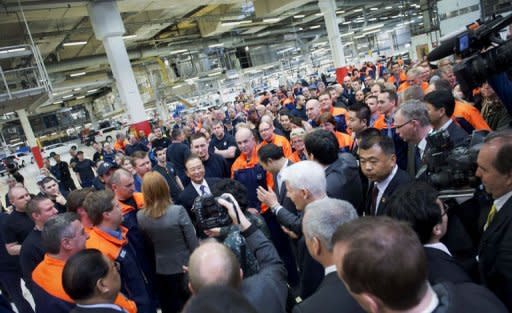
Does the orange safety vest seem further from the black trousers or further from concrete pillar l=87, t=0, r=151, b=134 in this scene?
concrete pillar l=87, t=0, r=151, b=134

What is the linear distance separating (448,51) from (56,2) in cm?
785

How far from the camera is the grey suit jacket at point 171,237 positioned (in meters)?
2.36

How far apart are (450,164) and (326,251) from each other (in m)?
0.80

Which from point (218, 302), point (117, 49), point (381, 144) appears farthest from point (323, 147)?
point (117, 49)

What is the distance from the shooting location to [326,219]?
134cm

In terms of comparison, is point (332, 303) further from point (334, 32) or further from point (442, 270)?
point (334, 32)

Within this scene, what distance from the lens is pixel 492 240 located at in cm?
140

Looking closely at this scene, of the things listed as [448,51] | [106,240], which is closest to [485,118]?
[448,51]

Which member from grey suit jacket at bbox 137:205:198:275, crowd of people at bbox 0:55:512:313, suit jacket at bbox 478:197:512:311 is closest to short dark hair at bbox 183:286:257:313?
crowd of people at bbox 0:55:512:313

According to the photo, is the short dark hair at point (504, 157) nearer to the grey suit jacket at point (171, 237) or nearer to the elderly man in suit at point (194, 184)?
the grey suit jacket at point (171, 237)

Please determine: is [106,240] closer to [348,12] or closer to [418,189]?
[418,189]

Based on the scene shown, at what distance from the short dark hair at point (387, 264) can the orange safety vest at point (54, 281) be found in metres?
1.43

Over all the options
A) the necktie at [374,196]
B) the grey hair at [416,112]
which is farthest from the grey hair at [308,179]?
the grey hair at [416,112]

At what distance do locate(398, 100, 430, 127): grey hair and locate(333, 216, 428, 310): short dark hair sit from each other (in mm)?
1665
